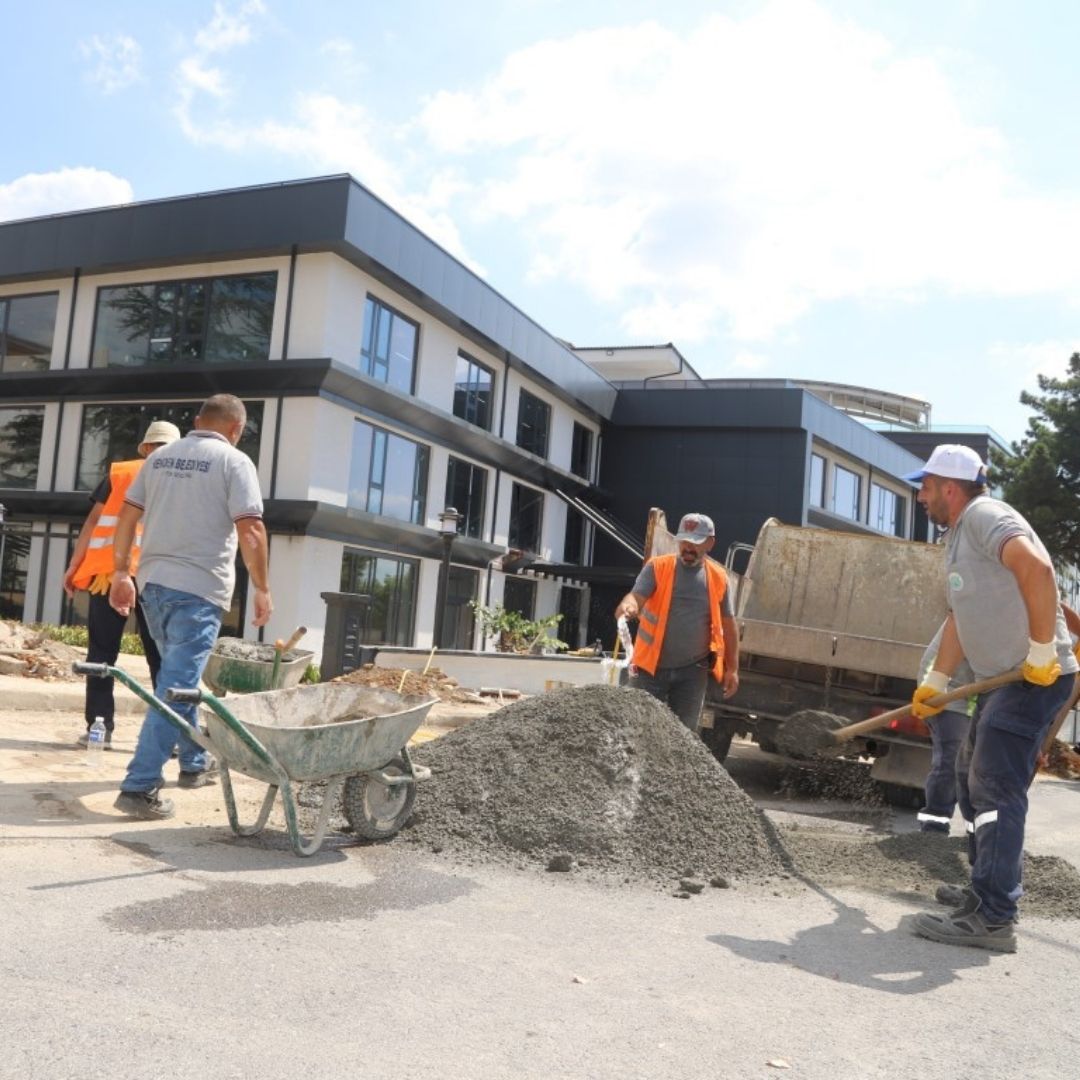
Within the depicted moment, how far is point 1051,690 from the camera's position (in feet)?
14.4

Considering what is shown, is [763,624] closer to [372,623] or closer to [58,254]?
[372,623]

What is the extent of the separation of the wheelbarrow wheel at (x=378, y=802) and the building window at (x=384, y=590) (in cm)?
1578

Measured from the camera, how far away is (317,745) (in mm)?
4559

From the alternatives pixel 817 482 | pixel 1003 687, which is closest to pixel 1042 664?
pixel 1003 687

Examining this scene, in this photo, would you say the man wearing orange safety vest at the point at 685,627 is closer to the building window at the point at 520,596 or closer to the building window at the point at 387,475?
the building window at the point at 387,475

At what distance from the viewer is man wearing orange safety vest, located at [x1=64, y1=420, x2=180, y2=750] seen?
641 cm

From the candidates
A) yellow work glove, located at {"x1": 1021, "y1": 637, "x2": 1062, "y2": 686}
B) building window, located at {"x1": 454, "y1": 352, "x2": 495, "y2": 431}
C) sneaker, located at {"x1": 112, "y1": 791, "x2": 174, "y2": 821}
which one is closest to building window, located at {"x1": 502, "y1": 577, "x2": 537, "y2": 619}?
building window, located at {"x1": 454, "y1": 352, "x2": 495, "y2": 431}

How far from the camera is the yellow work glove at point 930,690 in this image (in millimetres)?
4898

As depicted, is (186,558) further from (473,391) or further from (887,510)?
(887,510)

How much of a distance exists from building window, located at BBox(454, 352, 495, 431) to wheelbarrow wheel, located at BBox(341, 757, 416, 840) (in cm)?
1982

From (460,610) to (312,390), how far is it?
725 centimetres

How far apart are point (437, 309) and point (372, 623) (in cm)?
668

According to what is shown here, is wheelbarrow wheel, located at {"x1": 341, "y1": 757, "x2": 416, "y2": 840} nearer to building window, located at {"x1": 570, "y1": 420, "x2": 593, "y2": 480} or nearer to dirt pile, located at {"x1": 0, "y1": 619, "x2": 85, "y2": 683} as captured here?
dirt pile, located at {"x1": 0, "y1": 619, "x2": 85, "y2": 683}

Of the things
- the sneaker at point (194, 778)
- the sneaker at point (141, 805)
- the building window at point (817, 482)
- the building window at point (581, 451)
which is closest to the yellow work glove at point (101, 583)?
the sneaker at point (194, 778)
